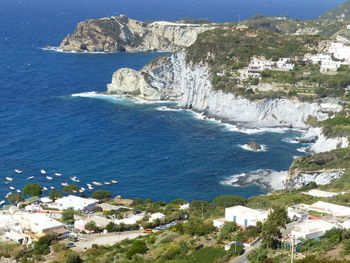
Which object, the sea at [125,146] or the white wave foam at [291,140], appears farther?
the white wave foam at [291,140]

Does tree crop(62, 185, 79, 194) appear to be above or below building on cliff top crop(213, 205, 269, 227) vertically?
below

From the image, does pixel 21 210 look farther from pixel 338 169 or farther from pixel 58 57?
pixel 58 57

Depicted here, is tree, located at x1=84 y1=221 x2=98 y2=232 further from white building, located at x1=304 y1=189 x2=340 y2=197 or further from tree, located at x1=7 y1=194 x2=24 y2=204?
white building, located at x1=304 y1=189 x2=340 y2=197

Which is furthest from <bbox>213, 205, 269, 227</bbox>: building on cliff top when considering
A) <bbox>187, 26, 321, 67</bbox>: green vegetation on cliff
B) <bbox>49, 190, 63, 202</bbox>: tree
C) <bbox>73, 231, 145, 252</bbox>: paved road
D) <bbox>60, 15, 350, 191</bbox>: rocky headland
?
<bbox>187, 26, 321, 67</bbox>: green vegetation on cliff

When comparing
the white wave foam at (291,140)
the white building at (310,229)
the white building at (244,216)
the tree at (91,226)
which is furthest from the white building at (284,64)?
the white building at (310,229)

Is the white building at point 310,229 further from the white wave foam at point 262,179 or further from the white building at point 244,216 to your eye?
the white wave foam at point 262,179

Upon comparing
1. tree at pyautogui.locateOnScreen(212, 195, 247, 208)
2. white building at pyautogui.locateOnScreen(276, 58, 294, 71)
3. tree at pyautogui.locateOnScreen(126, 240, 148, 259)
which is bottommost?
tree at pyautogui.locateOnScreen(212, 195, 247, 208)
